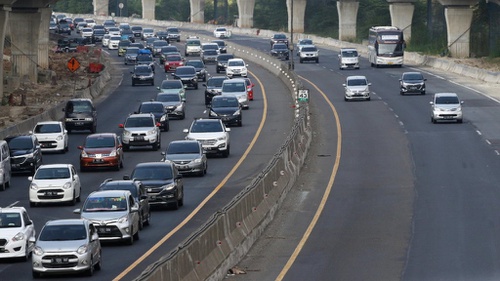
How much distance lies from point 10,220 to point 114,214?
296 cm

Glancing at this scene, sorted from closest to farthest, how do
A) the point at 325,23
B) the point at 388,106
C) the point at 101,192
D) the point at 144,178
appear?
1. the point at 101,192
2. the point at 144,178
3. the point at 388,106
4. the point at 325,23

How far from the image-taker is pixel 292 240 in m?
35.7

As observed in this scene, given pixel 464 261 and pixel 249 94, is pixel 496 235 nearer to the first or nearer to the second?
pixel 464 261

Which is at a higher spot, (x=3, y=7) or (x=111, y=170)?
(x=3, y=7)

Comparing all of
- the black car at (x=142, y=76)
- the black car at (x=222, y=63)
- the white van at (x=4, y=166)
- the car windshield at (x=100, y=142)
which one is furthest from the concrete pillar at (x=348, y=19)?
the white van at (x=4, y=166)

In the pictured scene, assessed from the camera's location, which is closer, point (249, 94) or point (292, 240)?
point (292, 240)

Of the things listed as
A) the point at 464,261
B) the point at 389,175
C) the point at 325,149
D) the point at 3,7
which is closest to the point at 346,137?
the point at 325,149

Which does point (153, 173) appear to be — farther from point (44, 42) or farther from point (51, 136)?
point (44, 42)

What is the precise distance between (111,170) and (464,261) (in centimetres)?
2295

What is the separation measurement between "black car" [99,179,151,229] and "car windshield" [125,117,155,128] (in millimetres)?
20548

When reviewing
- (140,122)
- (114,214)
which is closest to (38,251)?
(114,214)

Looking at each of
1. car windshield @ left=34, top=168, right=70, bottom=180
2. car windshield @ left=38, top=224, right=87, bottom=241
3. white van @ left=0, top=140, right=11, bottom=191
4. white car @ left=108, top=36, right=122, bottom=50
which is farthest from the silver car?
white car @ left=108, top=36, right=122, bottom=50

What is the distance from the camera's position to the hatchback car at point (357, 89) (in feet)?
263

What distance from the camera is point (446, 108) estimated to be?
67.1m
